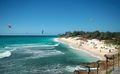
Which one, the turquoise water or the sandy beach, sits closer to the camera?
the turquoise water

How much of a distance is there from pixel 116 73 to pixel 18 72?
11071 mm

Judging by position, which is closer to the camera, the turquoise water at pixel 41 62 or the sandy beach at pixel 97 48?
the turquoise water at pixel 41 62

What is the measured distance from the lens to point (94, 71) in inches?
761

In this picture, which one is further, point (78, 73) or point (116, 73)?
point (78, 73)

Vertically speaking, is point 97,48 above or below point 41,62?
above

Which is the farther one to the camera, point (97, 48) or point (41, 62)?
point (97, 48)

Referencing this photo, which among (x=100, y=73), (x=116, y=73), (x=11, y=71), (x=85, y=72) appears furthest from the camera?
(x=11, y=71)

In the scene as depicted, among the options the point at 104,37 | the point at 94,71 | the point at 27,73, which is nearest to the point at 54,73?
the point at 27,73

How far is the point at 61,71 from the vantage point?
2197 cm

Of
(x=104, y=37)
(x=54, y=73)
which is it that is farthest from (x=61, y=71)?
(x=104, y=37)

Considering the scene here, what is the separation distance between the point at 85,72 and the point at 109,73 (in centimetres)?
347

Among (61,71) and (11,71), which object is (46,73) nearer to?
(61,71)

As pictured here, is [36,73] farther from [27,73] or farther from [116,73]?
[116,73]

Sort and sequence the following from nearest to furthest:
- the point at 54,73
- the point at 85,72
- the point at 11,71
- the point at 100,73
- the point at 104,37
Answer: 1. the point at 100,73
2. the point at 85,72
3. the point at 54,73
4. the point at 11,71
5. the point at 104,37
